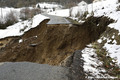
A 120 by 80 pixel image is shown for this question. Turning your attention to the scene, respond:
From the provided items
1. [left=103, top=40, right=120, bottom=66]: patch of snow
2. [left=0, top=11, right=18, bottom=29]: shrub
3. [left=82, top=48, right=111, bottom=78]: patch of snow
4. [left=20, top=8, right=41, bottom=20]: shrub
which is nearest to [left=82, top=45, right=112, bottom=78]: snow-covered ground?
[left=82, top=48, right=111, bottom=78]: patch of snow

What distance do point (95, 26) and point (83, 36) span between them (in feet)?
4.98

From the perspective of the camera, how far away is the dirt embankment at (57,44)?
361 inches

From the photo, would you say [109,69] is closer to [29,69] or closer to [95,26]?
[29,69]

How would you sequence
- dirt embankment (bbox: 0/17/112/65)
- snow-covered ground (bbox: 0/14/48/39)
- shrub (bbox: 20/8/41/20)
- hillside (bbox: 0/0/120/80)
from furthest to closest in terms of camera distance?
shrub (bbox: 20/8/41/20) < snow-covered ground (bbox: 0/14/48/39) < dirt embankment (bbox: 0/17/112/65) < hillside (bbox: 0/0/120/80)

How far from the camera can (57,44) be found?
10.5 m

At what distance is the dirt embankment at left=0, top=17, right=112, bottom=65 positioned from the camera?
30.1 ft

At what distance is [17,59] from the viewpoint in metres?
11.1

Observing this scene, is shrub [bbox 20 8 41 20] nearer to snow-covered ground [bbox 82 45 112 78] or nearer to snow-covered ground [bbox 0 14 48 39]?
snow-covered ground [bbox 0 14 48 39]

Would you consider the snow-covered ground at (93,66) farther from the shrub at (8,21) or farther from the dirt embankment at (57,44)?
the shrub at (8,21)

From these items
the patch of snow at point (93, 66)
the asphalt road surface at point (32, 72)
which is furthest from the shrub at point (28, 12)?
the patch of snow at point (93, 66)

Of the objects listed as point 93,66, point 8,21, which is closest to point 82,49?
point 93,66

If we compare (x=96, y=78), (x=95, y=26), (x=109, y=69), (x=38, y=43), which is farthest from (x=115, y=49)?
(x=38, y=43)

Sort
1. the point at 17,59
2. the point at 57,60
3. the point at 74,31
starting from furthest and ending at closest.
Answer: the point at 17,59, the point at 74,31, the point at 57,60

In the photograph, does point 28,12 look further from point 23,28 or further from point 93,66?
point 93,66
